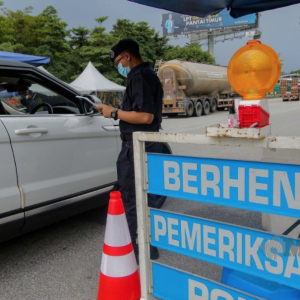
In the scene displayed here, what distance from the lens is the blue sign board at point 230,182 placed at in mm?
1453

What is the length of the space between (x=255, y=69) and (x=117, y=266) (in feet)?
4.72

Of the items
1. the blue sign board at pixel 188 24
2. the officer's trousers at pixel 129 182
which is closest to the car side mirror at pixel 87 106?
the officer's trousers at pixel 129 182

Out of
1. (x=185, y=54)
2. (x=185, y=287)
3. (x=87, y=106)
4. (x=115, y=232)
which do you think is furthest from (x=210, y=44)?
(x=185, y=287)

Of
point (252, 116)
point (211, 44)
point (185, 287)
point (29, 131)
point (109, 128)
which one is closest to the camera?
point (252, 116)

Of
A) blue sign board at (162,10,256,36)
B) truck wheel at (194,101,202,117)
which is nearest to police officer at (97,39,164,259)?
truck wheel at (194,101,202,117)

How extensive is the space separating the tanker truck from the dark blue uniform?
1621 cm

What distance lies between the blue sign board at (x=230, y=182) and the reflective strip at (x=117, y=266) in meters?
0.52

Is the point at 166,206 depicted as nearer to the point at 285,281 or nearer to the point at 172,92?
the point at 285,281

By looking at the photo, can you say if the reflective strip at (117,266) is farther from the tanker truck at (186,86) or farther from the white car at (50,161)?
the tanker truck at (186,86)

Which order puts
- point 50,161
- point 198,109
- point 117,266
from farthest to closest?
point 198,109 < point 50,161 < point 117,266

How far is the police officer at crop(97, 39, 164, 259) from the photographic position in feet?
7.88

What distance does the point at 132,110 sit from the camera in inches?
97.7

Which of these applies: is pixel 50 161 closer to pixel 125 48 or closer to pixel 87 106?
pixel 87 106

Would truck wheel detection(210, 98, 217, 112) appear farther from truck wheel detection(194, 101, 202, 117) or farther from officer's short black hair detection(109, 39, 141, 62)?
officer's short black hair detection(109, 39, 141, 62)
